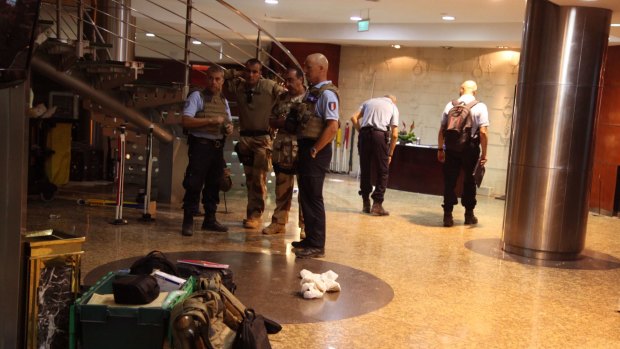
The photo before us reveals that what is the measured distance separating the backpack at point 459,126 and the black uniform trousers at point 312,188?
8.26 ft

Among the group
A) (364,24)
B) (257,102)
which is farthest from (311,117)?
(364,24)

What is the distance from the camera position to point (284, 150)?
6.45 meters

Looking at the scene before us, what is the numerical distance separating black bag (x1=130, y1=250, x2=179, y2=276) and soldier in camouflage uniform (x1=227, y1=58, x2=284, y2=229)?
3312 millimetres

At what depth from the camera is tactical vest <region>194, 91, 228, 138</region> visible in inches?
257

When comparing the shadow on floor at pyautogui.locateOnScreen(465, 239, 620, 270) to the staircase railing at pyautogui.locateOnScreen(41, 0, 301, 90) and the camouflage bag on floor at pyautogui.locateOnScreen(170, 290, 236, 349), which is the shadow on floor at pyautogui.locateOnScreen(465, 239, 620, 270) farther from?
the camouflage bag on floor at pyautogui.locateOnScreen(170, 290, 236, 349)

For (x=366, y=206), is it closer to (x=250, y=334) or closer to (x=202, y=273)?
(x=202, y=273)

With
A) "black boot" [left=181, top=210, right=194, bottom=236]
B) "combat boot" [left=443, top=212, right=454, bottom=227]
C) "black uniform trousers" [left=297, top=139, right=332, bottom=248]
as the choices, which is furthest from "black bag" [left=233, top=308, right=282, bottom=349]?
"combat boot" [left=443, top=212, right=454, bottom=227]

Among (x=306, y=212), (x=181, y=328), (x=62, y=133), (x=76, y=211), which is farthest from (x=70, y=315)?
(x=62, y=133)

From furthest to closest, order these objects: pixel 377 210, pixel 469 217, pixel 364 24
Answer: pixel 364 24
pixel 377 210
pixel 469 217

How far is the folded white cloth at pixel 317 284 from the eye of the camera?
4648 mm

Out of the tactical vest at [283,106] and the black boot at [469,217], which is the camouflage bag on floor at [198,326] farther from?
the black boot at [469,217]

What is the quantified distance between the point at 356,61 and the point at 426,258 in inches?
357

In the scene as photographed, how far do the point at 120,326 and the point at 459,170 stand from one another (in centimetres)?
580

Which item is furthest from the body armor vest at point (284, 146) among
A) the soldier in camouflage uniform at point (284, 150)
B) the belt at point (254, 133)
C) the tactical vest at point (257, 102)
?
the belt at point (254, 133)
